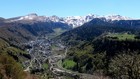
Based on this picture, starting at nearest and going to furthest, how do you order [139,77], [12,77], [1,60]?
Answer: [139,77] < [12,77] < [1,60]

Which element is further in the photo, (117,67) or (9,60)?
(9,60)

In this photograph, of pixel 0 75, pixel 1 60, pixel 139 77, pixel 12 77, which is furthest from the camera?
pixel 1 60

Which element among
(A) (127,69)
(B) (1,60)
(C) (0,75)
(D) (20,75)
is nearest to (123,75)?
(A) (127,69)

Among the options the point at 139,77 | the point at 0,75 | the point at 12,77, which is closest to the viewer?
the point at 139,77

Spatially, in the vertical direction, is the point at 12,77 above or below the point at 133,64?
below

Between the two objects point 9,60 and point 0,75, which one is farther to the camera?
point 9,60

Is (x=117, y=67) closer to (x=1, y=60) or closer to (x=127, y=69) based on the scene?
(x=127, y=69)

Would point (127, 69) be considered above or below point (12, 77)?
above

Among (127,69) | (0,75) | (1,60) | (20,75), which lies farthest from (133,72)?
(1,60)

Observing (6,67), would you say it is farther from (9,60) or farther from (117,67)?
(117,67)
